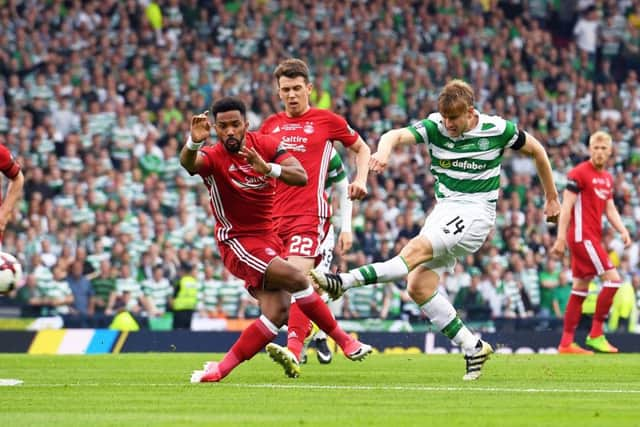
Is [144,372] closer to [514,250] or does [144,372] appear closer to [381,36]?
[514,250]

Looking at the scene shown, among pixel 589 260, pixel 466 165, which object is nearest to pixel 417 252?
pixel 466 165

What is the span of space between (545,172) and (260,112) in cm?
1511

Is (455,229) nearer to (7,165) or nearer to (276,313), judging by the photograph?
(276,313)

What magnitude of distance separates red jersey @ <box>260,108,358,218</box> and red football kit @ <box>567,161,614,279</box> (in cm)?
528

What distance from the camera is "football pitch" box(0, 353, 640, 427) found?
7.86m

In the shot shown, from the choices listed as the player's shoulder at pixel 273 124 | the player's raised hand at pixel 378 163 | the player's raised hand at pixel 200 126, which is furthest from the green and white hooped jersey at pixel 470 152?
the player's shoulder at pixel 273 124

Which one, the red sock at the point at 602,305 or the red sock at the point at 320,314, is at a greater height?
the red sock at the point at 320,314

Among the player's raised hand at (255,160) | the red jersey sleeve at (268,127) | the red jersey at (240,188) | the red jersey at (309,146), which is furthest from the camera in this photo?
the red jersey sleeve at (268,127)

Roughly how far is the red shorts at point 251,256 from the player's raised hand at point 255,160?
89cm

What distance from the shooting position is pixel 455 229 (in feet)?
35.2

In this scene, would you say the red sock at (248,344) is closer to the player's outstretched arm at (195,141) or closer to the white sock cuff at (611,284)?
the player's outstretched arm at (195,141)

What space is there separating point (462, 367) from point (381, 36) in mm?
16453

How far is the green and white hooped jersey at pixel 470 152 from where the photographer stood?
10.9m

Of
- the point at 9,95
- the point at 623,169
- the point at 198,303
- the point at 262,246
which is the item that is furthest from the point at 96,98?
the point at 262,246
